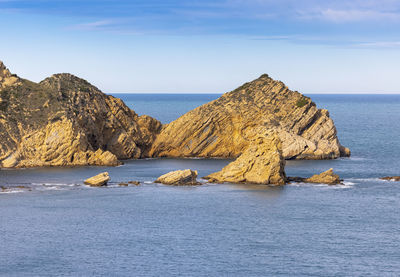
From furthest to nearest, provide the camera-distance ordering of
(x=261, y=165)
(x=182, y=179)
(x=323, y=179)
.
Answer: (x=323, y=179) → (x=182, y=179) → (x=261, y=165)

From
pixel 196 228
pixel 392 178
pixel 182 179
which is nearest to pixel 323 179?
pixel 392 178

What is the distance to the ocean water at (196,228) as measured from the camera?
67625 mm

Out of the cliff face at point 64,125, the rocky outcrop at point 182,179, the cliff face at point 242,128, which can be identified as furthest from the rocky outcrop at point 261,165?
the cliff face at point 242,128

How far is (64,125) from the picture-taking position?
459ft

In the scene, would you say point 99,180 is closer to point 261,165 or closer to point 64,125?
point 261,165

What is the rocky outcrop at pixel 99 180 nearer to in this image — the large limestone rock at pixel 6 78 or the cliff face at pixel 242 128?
the cliff face at pixel 242 128

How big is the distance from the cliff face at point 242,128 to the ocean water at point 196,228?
93.3 feet

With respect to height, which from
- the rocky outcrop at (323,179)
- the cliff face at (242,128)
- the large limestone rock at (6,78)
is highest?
the large limestone rock at (6,78)

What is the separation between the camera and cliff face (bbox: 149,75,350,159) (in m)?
152

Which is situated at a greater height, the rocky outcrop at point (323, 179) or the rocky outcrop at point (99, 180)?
the rocky outcrop at point (99, 180)

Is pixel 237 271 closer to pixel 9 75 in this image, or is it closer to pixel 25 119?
pixel 25 119

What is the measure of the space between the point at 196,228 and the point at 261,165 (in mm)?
31197

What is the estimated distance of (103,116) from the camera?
506 feet

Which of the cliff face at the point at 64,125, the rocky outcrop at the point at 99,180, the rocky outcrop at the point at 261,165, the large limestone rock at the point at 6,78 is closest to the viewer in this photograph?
the rocky outcrop at the point at 261,165
